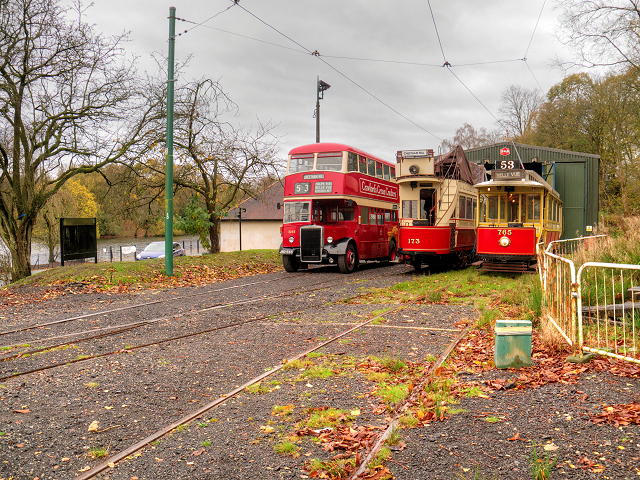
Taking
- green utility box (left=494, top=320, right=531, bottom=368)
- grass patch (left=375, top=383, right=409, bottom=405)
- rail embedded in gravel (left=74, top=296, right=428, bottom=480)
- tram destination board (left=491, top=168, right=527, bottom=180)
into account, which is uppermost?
tram destination board (left=491, top=168, right=527, bottom=180)

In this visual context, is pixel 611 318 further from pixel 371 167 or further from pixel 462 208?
pixel 371 167

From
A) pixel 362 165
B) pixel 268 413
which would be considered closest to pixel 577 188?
pixel 362 165

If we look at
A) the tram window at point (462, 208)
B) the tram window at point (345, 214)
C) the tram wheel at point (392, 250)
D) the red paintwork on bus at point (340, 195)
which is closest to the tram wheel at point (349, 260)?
the red paintwork on bus at point (340, 195)

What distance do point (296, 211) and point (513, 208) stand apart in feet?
25.8

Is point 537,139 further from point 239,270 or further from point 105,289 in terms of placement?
point 105,289

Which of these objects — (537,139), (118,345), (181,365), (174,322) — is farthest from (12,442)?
(537,139)

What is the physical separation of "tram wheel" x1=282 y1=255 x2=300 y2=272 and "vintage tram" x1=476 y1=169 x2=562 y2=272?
23.9 feet

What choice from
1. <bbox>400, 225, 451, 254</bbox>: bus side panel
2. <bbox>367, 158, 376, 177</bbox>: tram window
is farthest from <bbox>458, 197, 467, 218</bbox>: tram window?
<bbox>367, 158, 376, 177</bbox>: tram window

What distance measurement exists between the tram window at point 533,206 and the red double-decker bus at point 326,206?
20.4ft

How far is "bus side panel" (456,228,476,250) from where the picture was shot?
63.1ft

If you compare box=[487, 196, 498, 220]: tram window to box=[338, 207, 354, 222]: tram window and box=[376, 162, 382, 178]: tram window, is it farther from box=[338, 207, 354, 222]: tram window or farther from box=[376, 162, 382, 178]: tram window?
box=[376, 162, 382, 178]: tram window

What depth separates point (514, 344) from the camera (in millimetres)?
5918

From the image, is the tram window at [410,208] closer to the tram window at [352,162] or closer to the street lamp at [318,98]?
the tram window at [352,162]

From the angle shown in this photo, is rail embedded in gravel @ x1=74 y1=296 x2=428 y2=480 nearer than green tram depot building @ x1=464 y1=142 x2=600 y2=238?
Yes
